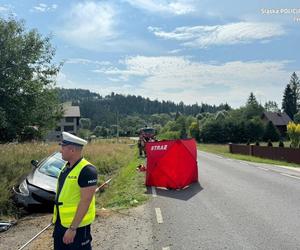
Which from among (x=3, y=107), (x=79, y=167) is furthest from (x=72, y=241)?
(x=3, y=107)

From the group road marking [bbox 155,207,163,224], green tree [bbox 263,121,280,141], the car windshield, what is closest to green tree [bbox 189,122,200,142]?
green tree [bbox 263,121,280,141]

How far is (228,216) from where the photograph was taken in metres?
9.34

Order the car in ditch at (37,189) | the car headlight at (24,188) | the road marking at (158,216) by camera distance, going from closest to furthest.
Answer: the road marking at (158,216) < the car in ditch at (37,189) < the car headlight at (24,188)

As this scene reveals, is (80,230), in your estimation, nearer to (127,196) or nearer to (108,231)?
(108,231)

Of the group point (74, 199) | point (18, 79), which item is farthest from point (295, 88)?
point (74, 199)

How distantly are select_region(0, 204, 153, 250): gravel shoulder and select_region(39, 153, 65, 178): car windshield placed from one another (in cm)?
214

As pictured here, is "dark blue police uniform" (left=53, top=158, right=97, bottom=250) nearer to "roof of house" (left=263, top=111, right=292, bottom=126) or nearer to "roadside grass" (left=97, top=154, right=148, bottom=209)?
"roadside grass" (left=97, top=154, right=148, bottom=209)

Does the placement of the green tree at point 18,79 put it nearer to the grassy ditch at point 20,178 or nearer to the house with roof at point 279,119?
the grassy ditch at point 20,178

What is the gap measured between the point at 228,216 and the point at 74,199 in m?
5.32

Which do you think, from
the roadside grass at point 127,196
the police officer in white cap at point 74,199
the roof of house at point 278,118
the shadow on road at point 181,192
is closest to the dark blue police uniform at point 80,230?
the police officer in white cap at point 74,199

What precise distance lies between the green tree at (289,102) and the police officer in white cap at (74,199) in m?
132

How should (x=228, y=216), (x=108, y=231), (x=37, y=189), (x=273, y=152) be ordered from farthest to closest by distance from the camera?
(x=273, y=152) → (x=37, y=189) → (x=228, y=216) → (x=108, y=231)

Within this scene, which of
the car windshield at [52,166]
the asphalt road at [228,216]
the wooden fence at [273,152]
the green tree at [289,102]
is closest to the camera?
the asphalt road at [228,216]

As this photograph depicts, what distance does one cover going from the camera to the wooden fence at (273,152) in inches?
1362
